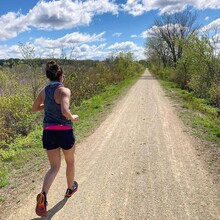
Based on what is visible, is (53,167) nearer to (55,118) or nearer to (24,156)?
(55,118)

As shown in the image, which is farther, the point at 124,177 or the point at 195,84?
the point at 195,84

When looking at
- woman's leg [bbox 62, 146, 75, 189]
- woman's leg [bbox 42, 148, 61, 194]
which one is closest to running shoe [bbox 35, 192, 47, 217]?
woman's leg [bbox 42, 148, 61, 194]

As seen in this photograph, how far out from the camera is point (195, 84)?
20.9m

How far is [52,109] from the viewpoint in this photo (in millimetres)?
3885

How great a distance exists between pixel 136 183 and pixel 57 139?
5.94 ft

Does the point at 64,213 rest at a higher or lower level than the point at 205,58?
lower

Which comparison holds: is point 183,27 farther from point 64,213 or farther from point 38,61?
point 64,213

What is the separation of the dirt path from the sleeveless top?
1292mm

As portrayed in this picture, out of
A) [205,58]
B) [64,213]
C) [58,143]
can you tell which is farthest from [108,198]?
[205,58]

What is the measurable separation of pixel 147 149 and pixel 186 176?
71.7 inches

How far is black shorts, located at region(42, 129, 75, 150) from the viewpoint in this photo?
3920 mm

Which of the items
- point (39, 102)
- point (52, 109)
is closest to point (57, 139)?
point (52, 109)

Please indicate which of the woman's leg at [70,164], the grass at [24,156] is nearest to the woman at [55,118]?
the woman's leg at [70,164]

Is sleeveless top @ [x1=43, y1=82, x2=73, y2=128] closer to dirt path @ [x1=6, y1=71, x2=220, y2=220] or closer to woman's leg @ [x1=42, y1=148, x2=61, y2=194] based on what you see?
woman's leg @ [x1=42, y1=148, x2=61, y2=194]
